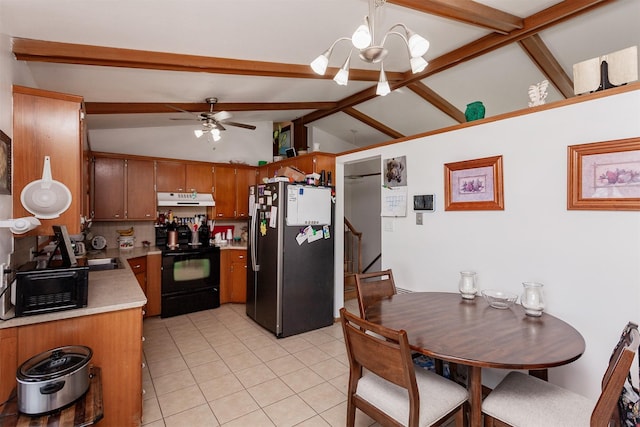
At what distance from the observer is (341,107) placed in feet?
15.8

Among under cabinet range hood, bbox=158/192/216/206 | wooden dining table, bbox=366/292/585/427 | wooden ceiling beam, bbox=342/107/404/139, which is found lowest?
wooden dining table, bbox=366/292/585/427

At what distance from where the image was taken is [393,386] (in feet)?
5.32

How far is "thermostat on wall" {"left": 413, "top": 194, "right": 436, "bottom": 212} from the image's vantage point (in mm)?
2801

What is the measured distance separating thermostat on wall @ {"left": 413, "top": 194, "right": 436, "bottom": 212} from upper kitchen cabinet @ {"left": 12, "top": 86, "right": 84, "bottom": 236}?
2.77 meters

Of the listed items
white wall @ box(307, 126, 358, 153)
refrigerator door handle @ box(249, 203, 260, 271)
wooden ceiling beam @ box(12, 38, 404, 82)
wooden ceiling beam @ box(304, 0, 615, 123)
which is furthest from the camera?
white wall @ box(307, 126, 358, 153)

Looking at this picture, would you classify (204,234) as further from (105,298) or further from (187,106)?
(105,298)

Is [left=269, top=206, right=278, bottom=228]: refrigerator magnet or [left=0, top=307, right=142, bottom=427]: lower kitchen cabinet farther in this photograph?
[left=269, top=206, right=278, bottom=228]: refrigerator magnet

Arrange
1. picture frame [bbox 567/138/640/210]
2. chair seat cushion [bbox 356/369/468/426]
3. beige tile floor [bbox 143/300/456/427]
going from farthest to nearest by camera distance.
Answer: beige tile floor [bbox 143/300/456/427]
picture frame [bbox 567/138/640/210]
chair seat cushion [bbox 356/369/468/426]

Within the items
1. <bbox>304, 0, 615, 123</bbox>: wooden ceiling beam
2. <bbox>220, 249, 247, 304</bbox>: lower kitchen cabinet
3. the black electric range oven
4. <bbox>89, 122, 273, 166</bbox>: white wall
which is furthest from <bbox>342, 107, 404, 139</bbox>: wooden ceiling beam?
the black electric range oven

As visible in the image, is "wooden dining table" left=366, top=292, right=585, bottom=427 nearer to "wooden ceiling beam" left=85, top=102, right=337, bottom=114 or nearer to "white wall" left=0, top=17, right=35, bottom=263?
"white wall" left=0, top=17, right=35, bottom=263

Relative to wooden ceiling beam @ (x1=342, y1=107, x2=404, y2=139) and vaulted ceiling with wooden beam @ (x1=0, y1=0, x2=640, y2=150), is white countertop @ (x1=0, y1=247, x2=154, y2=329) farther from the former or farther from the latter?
wooden ceiling beam @ (x1=342, y1=107, x2=404, y2=139)

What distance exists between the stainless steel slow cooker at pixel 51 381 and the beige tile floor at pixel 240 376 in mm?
825

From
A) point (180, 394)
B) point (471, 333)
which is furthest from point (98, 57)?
point (471, 333)

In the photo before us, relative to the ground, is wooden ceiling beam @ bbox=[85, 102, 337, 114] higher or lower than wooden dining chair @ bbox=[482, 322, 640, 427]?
higher
